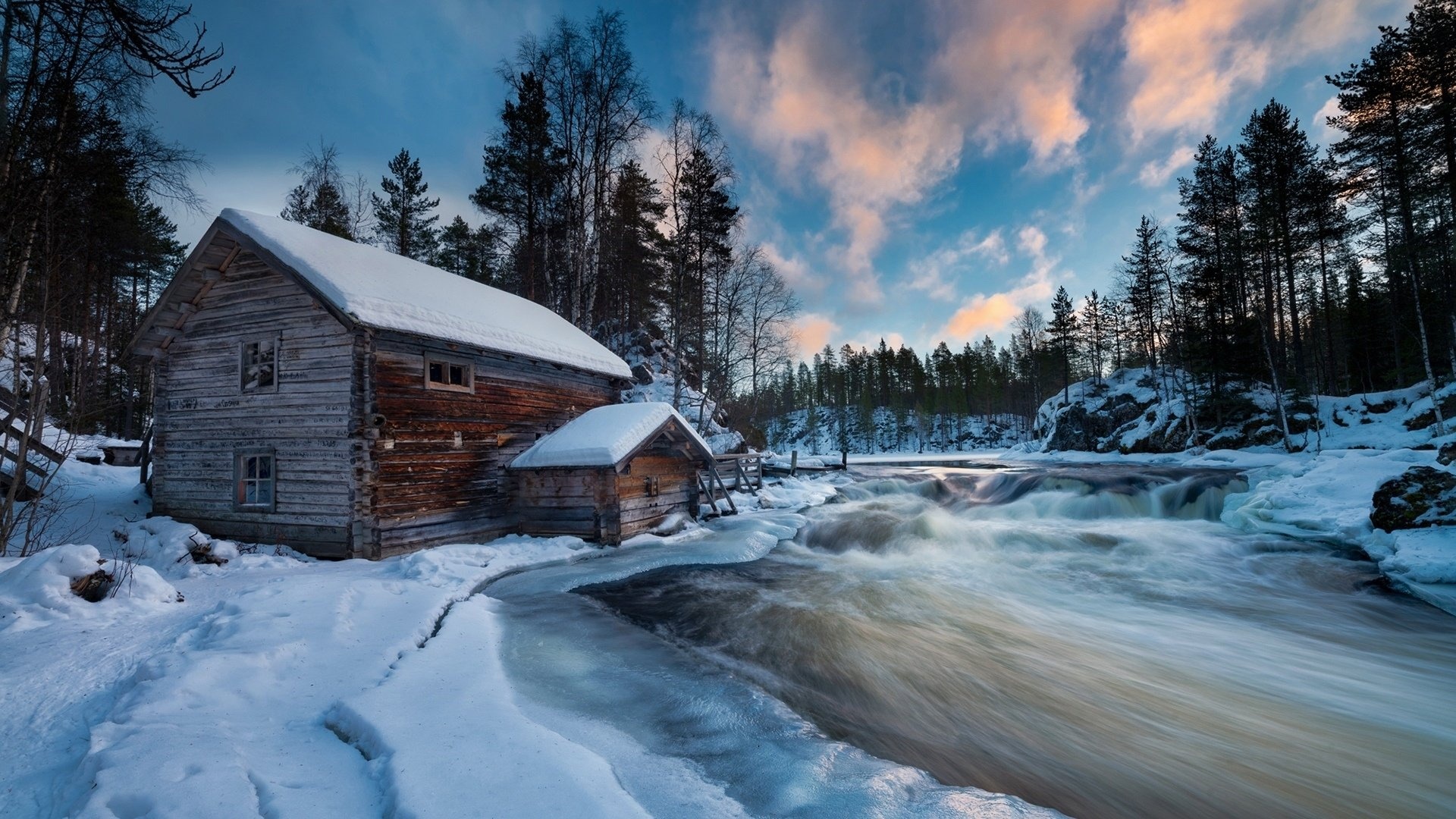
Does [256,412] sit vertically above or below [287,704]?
above

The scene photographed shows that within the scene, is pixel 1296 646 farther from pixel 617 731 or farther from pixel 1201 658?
pixel 617 731

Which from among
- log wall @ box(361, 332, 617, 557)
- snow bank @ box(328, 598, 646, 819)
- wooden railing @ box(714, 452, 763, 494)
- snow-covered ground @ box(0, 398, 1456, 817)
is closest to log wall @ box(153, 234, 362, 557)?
log wall @ box(361, 332, 617, 557)

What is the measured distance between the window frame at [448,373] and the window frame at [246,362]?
2.86 m

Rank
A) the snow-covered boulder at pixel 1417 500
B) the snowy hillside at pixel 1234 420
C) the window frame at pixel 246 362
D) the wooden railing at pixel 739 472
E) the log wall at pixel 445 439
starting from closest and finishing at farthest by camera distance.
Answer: the snow-covered boulder at pixel 1417 500 < the log wall at pixel 445 439 < the window frame at pixel 246 362 < the wooden railing at pixel 739 472 < the snowy hillside at pixel 1234 420

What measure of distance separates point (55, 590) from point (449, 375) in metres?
6.64

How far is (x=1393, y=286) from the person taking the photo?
24.6 m

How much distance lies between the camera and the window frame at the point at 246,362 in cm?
1055

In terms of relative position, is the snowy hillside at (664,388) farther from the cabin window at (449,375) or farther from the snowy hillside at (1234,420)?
the snowy hillside at (1234,420)

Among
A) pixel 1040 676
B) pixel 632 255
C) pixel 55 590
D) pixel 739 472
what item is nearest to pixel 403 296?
pixel 55 590

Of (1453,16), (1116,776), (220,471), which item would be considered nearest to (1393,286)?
(1453,16)

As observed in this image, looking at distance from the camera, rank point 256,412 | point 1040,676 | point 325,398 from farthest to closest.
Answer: point 256,412
point 325,398
point 1040,676

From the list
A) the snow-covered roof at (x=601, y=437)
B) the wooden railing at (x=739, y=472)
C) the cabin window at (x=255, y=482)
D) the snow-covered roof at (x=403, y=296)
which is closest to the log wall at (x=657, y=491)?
the snow-covered roof at (x=601, y=437)

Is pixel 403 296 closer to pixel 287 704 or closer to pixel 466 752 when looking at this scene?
pixel 287 704

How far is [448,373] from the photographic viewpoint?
447 inches
